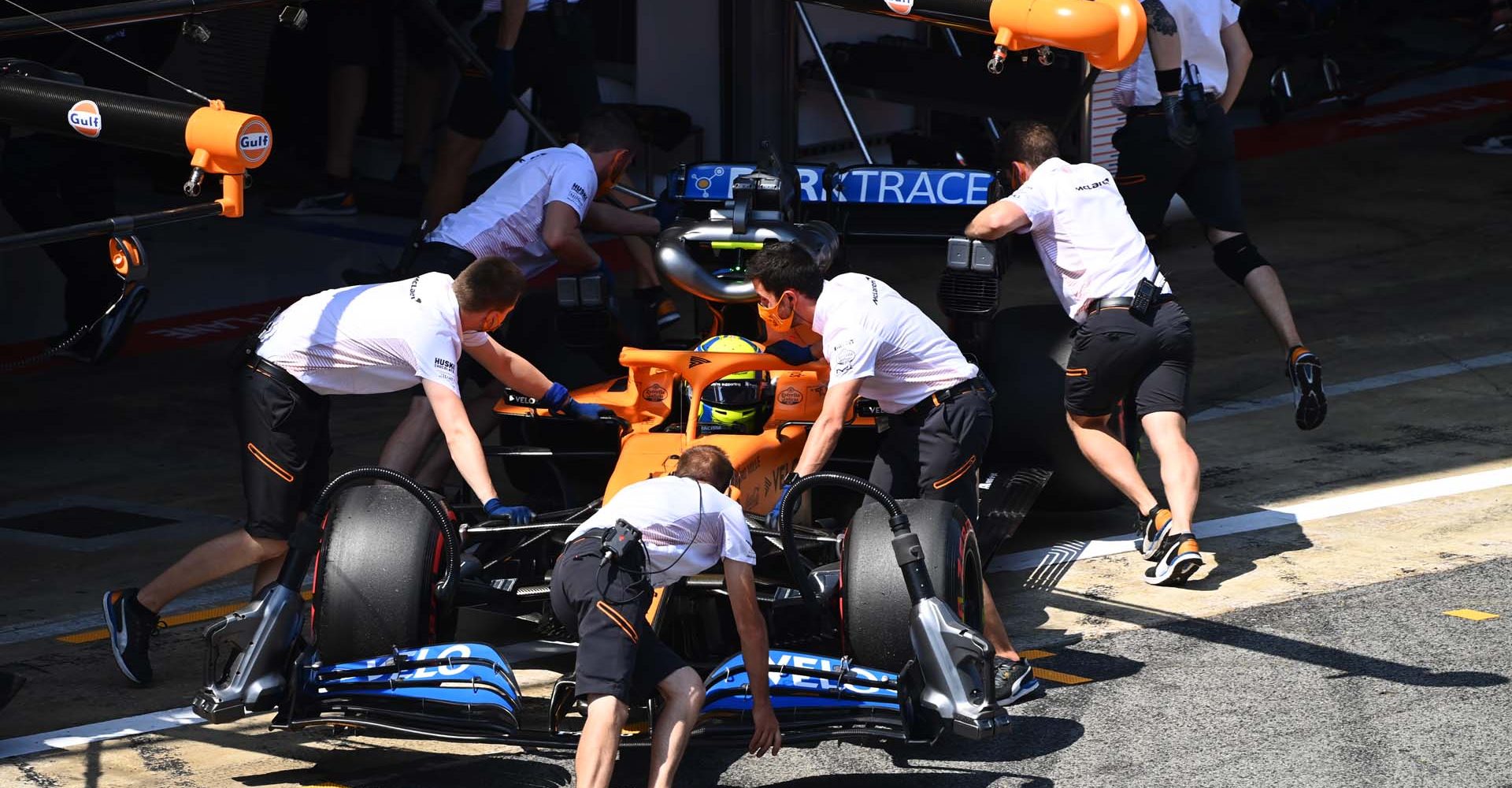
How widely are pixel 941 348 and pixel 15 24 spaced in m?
3.22

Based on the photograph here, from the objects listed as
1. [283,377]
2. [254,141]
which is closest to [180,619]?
[283,377]

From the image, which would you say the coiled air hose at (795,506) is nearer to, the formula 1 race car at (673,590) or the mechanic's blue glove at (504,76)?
the formula 1 race car at (673,590)

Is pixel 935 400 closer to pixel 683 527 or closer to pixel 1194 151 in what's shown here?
pixel 683 527

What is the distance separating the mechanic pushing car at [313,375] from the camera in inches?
267

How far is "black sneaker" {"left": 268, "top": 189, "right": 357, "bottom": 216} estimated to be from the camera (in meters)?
13.8

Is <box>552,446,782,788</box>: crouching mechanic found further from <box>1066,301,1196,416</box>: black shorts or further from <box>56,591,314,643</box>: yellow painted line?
<box>1066,301,1196,416</box>: black shorts

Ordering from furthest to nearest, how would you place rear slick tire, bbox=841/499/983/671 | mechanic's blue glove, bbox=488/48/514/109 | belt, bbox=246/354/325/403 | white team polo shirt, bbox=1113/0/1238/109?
mechanic's blue glove, bbox=488/48/514/109, white team polo shirt, bbox=1113/0/1238/109, belt, bbox=246/354/325/403, rear slick tire, bbox=841/499/983/671

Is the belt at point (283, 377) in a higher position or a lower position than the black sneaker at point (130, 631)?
higher

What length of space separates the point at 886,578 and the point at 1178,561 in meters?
1.83

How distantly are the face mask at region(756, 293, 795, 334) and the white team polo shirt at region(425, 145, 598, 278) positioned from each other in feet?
6.07

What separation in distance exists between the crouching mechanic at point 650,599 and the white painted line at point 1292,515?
93.5 inches

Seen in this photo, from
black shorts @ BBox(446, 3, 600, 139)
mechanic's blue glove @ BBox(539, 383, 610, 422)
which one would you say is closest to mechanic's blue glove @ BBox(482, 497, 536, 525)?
mechanic's blue glove @ BBox(539, 383, 610, 422)

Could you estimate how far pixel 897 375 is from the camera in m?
7.07

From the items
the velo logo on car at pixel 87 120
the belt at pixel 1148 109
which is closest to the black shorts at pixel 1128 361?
the belt at pixel 1148 109
